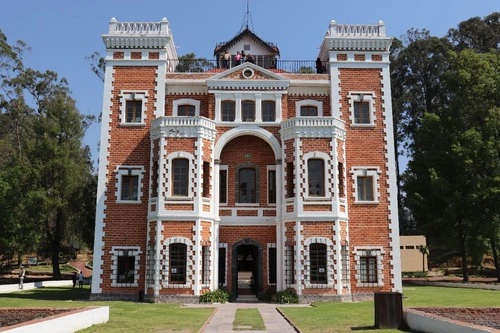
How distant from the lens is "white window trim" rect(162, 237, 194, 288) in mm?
23469

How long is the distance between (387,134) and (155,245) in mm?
12745

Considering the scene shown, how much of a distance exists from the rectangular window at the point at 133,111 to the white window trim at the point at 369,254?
41.4ft

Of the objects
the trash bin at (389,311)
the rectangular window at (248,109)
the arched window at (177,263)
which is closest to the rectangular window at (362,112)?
the rectangular window at (248,109)

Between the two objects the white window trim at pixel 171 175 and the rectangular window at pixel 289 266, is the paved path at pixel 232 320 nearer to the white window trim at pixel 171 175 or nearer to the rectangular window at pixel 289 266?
the rectangular window at pixel 289 266

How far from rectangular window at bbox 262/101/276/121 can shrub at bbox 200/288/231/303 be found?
8924 millimetres

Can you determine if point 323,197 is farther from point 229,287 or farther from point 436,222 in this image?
point 436,222

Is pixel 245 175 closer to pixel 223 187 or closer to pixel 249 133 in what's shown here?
pixel 223 187

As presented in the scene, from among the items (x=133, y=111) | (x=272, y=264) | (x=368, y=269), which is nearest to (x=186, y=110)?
(x=133, y=111)

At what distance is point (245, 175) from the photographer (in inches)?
1050

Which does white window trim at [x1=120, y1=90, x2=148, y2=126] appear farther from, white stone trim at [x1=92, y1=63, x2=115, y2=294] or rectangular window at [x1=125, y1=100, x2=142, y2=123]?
white stone trim at [x1=92, y1=63, x2=115, y2=294]

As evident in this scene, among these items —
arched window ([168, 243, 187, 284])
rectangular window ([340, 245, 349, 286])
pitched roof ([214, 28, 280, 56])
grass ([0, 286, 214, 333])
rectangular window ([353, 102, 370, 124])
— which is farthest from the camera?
pitched roof ([214, 28, 280, 56])

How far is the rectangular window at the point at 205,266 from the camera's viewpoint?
78.8 feet

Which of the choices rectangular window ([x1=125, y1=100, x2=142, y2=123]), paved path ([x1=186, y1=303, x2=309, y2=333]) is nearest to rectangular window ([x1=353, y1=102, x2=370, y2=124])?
paved path ([x1=186, y1=303, x2=309, y2=333])

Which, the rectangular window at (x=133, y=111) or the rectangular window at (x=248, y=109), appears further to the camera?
the rectangular window at (x=248, y=109)
